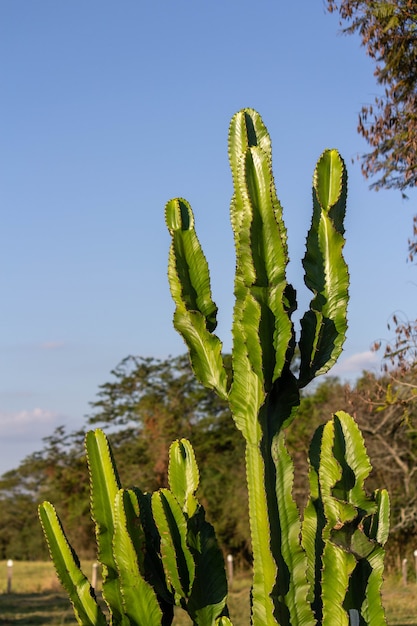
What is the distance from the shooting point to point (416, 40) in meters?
11.2

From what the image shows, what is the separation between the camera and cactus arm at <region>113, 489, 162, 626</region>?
4678 millimetres

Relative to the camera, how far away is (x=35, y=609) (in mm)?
15828

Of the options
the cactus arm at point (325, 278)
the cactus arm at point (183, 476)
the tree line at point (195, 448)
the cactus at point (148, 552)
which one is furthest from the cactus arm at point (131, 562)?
the tree line at point (195, 448)

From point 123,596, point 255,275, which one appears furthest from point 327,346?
point 123,596

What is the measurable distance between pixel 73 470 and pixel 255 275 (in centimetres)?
2538

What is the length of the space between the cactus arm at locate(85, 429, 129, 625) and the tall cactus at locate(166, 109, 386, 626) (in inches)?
27.5

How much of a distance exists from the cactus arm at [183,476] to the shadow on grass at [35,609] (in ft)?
29.4

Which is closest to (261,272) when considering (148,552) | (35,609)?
(148,552)

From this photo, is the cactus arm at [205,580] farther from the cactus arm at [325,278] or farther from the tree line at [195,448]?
the tree line at [195,448]

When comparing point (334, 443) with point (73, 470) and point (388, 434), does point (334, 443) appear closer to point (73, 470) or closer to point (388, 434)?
point (388, 434)

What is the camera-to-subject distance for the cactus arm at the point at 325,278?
192 inches

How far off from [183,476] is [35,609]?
1206cm

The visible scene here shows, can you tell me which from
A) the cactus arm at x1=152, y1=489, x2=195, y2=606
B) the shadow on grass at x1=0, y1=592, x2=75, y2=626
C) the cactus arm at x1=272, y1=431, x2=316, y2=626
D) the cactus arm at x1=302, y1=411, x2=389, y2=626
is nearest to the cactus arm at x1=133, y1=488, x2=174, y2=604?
the cactus arm at x1=152, y1=489, x2=195, y2=606

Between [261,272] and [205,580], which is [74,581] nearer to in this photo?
[205,580]
